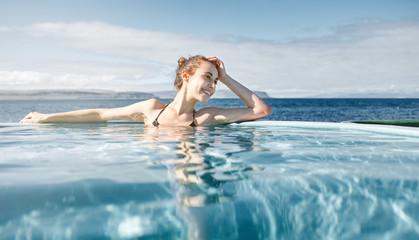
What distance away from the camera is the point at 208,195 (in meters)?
1.58

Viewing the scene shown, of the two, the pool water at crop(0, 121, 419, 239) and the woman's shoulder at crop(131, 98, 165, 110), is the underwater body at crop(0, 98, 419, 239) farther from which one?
the woman's shoulder at crop(131, 98, 165, 110)

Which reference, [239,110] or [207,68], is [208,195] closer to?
[207,68]

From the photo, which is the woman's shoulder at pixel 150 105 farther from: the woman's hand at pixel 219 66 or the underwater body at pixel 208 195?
the underwater body at pixel 208 195

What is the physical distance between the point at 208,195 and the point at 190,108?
3441 millimetres

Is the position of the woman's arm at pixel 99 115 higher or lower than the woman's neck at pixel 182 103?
lower

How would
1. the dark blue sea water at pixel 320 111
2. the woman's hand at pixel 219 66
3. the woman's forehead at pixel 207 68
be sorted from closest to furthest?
the woman's forehead at pixel 207 68, the woman's hand at pixel 219 66, the dark blue sea water at pixel 320 111

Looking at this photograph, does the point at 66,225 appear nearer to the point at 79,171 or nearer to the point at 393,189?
the point at 79,171

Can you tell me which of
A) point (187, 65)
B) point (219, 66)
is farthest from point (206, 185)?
point (219, 66)

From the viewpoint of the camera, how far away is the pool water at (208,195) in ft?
4.25

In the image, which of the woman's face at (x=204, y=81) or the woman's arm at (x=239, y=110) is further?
the woman's arm at (x=239, y=110)

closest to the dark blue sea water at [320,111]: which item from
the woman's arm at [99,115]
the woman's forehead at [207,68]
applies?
the woman's arm at [99,115]

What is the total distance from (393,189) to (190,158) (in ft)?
4.37

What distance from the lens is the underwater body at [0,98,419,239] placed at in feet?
4.25

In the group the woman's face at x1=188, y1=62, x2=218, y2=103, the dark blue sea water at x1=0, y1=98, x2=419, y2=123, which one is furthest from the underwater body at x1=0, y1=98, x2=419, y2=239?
the dark blue sea water at x1=0, y1=98, x2=419, y2=123
